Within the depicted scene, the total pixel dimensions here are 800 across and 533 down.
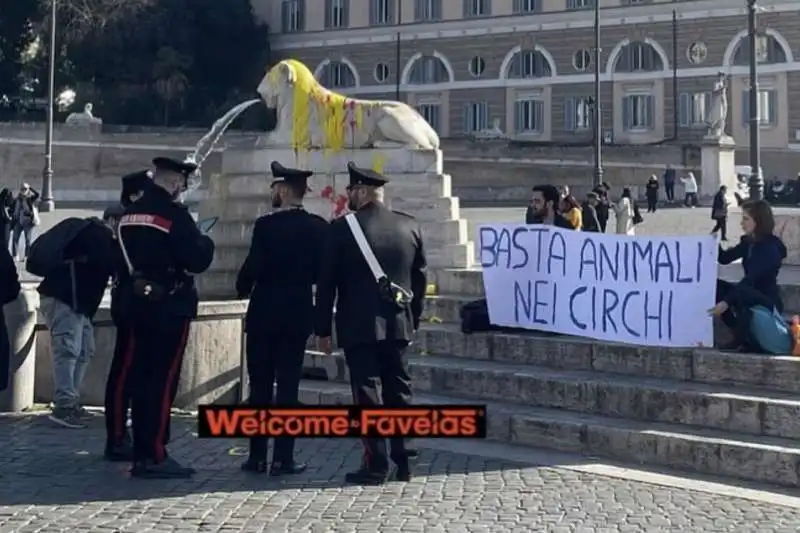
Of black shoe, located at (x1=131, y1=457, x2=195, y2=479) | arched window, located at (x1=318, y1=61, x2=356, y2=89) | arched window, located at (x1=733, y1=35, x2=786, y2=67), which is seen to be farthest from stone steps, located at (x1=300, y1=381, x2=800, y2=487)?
arched window, located at (x1=318, y1=61, x2=356, y2=89)

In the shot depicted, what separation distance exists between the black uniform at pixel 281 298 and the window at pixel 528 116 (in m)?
55.6

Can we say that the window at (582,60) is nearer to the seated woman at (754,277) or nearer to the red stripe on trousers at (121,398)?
the seated woman at (754,277)

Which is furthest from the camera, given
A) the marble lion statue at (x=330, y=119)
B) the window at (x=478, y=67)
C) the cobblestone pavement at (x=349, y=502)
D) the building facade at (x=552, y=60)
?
the window at (x=478, y=67)

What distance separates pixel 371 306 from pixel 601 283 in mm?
3088

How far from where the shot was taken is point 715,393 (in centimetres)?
909

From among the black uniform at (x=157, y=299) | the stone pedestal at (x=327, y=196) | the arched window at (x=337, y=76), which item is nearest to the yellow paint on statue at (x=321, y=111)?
the stone pedestal at (x=327, y=196)

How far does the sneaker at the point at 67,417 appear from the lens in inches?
396

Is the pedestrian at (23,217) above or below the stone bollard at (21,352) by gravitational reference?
above

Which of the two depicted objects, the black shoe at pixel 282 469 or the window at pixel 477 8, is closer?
the black shoe at pixel 282 469

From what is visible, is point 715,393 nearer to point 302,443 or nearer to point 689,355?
point 689,355

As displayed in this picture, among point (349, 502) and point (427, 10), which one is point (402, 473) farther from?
point (427, 10)

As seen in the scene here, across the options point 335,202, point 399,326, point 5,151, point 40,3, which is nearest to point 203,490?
point 399,326

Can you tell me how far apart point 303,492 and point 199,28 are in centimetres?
5805

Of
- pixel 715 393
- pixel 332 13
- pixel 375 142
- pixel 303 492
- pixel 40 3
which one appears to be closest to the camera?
Result: pixel 303 492
